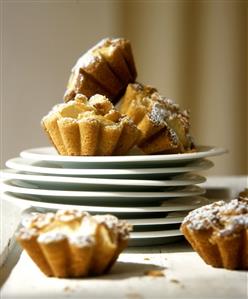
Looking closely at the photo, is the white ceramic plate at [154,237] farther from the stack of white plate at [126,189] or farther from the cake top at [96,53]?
the cake top at [96,53]

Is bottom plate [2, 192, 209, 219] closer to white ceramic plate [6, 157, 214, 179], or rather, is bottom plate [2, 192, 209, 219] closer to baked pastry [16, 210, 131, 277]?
white ceramic plate [6, 157, 214, 179]

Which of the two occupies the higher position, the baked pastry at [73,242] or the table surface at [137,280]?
the baked pastry at [73,242]

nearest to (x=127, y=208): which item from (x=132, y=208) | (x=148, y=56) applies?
(x=132, y=208)

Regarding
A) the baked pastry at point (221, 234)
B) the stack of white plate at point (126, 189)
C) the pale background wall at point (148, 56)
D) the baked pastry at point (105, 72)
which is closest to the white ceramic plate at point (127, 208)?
the stack of white plate at point (126, 189)

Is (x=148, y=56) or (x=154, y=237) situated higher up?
(x=148, y=56)

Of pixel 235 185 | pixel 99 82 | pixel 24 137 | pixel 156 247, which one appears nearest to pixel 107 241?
pixel 156 247

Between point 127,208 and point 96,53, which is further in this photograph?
point 96,53

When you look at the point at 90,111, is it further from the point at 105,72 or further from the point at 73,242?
the point at 73,242

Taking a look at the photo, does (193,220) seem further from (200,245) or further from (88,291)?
(88,291)
